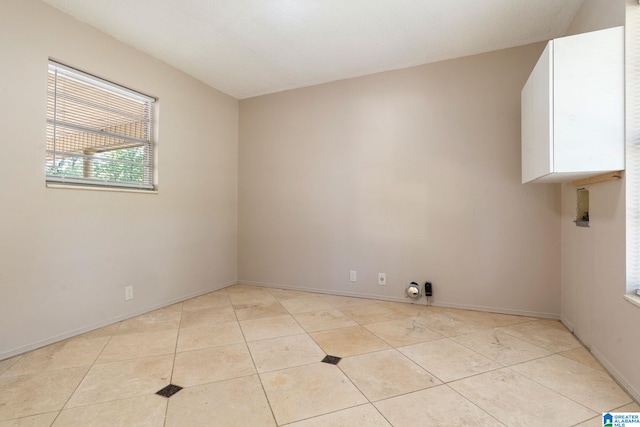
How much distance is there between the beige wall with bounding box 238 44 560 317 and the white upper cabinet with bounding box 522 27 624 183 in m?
1.06

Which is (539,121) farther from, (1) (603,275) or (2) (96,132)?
(2) (96,132)

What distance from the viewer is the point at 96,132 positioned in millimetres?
2762

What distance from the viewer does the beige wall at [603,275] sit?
1.73m

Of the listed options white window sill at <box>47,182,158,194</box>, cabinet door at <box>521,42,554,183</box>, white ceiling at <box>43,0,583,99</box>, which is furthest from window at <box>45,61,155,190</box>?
cabinet door at <box>521,42,554,183</box>

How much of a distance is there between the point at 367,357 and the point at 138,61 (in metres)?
3.46

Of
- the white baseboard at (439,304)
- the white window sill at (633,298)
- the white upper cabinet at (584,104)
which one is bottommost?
the white baseboard at (439,304)

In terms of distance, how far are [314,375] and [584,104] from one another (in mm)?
2383

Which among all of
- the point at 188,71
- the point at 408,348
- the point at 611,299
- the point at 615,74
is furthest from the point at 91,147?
the point at 611,299

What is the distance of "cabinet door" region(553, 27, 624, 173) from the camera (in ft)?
5.88

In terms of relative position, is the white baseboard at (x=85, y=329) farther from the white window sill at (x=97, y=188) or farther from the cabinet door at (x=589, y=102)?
the cabinet door at (x=589, y=102)

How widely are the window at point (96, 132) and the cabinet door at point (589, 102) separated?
3.60 meters

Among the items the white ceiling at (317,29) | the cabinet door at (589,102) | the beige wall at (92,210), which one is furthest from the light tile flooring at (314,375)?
the white ceiling at (317,29)

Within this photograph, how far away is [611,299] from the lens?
189 centimetres

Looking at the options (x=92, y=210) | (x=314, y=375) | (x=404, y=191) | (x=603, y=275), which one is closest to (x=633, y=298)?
(x=603, y=275)
